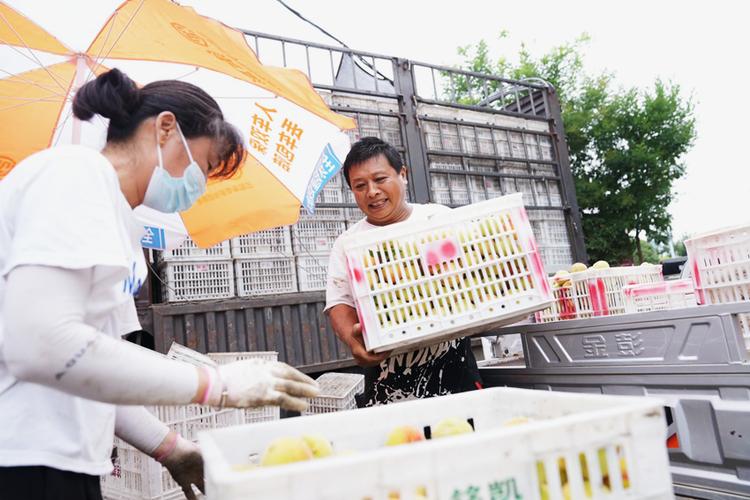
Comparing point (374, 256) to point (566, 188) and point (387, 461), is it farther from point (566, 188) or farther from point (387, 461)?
point (566, 188)

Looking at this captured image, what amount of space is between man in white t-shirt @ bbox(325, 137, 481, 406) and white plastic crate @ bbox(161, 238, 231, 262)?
321 centimetres

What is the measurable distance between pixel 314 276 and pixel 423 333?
4.19m

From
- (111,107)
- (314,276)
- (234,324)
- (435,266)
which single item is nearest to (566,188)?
(314,276)

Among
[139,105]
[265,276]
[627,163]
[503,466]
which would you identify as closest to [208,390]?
[503,466]

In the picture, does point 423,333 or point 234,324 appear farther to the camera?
point 234,324

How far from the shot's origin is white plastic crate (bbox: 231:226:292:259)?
17.6ft

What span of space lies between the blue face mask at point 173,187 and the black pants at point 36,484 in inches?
27.5

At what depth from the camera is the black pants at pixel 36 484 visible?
1.02 meters

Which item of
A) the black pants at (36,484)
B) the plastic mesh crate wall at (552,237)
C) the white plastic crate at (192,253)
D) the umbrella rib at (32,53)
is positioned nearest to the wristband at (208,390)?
the black pants at (36,484)

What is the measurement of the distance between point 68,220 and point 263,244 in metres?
4.72

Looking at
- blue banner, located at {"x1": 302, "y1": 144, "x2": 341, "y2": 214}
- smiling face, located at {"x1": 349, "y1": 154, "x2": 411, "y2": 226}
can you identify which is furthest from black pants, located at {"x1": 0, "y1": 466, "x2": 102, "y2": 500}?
blue banner, located at {"x1": 302, "y1": 144, "x2": 341, "y2": 214}

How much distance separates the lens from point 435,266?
180cm

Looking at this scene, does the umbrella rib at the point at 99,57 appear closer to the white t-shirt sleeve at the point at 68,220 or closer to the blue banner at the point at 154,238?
the blue banner at the point at 154,238

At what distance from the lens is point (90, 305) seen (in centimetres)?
102
